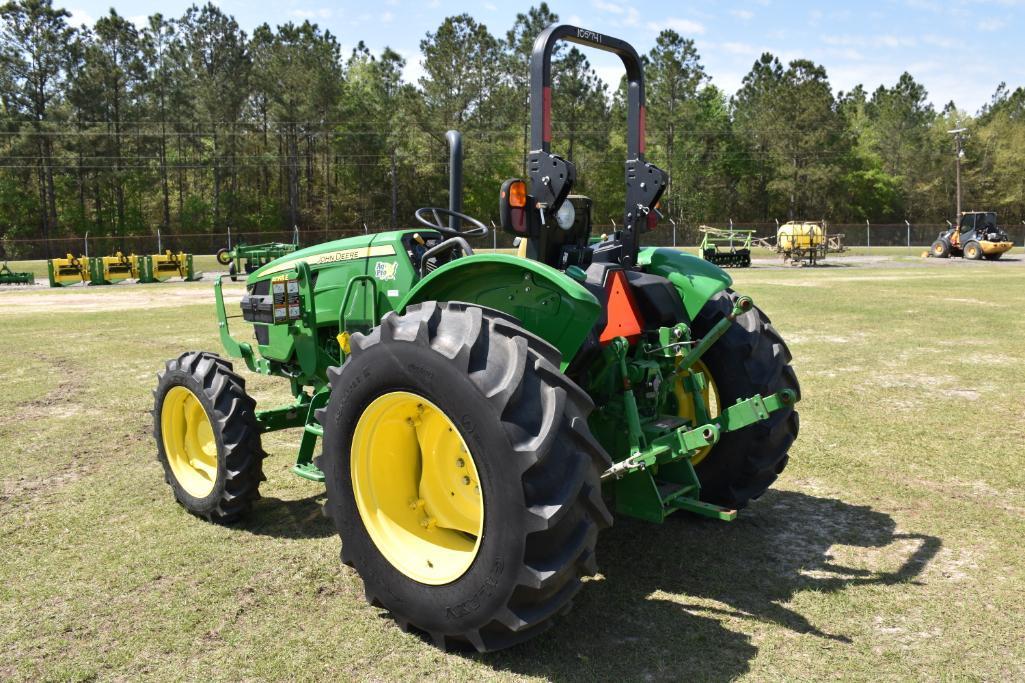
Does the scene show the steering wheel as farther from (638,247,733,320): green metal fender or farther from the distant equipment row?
the distant equipment row

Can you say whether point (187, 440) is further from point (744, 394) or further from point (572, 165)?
point (744, 394)

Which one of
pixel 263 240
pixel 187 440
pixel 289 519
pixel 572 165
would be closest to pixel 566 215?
pixel 572 165

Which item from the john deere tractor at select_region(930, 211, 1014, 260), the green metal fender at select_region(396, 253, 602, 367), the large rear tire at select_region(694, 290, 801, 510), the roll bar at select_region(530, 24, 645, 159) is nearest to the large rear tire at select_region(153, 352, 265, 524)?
the green metal fender at select_region(396, 253, 602, 367)

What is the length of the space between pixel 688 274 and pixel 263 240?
46.4 m

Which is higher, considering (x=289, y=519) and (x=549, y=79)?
(x=549, y=79)

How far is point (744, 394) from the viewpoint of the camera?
4.27 metres

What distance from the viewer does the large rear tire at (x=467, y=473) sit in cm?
284

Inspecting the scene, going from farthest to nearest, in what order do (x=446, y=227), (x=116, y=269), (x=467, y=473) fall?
(x=116, y=269) < (x=446, y=227) < (x=467, y=473)

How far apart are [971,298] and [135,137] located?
54.9 metres

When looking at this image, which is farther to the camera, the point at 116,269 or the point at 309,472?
the point at 116,269

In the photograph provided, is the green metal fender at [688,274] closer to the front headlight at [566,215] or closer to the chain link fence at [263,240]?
the front headlight at [566,215]

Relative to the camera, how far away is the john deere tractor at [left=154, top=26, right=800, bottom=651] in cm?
288

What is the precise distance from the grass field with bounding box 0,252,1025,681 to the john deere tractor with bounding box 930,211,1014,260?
103ft

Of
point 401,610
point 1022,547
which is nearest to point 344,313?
point 401,610
